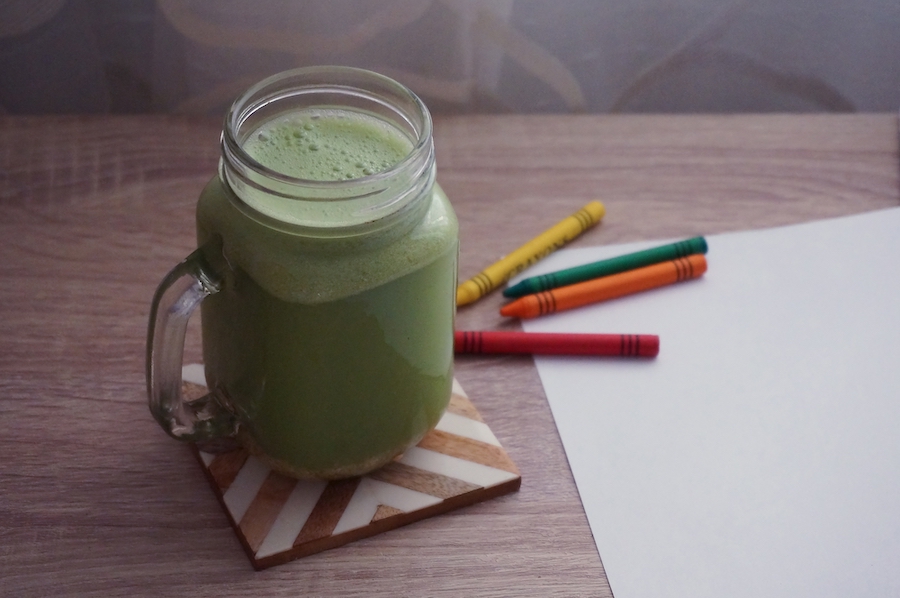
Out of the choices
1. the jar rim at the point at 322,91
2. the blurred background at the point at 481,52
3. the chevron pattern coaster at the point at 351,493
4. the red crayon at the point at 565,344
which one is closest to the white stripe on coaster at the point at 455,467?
the chevron pattern coaster at the point at 351,493

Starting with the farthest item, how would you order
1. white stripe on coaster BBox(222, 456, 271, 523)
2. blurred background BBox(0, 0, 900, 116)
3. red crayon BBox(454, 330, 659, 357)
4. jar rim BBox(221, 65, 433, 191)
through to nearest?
1. blurred background BBox(0, 0, 900, 116)
2. red crayon BBox(454, 330, 659, 357)
3. white stripe on coaster BBox(222, 456, 271, 523)
4. jar rim BBox(221, 65, 433, 191)

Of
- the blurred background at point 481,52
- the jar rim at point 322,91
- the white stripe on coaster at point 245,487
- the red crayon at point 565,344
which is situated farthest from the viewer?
the blurred background at point 481,52

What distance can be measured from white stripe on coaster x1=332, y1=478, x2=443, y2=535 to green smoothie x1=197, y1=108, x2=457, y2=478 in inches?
0.9

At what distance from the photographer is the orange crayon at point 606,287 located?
72 centimetres

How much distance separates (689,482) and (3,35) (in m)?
0.71

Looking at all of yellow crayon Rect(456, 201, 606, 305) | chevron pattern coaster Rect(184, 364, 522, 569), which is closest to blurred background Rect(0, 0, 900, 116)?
yellow crayon Rect(456, 201, 606, 305)

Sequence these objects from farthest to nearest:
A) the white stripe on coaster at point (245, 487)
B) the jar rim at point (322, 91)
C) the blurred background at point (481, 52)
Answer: the blurred background at point (481, 52) → the white stripe on coaster at point (245, 487) → the jar rim at point (322, 91)

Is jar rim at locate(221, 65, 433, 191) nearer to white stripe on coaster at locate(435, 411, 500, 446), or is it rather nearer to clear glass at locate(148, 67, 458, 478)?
clear glass at locate(148, 67, 458, 478)

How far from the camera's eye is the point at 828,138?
0.91 meters

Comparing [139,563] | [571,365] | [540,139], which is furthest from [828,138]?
[139,563]

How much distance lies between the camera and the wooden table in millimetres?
552

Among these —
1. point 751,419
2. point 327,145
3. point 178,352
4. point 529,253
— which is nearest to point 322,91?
point 327,145

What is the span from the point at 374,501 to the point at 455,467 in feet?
0.19

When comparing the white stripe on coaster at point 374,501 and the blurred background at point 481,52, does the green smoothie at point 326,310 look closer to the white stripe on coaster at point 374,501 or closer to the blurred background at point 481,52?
the white stripe on coaster at point 374,501
